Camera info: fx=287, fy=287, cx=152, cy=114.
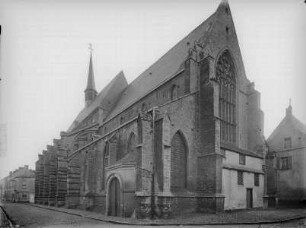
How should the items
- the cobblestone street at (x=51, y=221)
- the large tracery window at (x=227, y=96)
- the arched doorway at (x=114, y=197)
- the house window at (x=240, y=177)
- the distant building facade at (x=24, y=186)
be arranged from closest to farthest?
the cobblestone street at (x=51, y=221)
the arched doorway at (x=114, y=197)
the house window at (x=240, y=177)
the large tracery window at (x=227, y=96)
the distant building facade at (x=24, y=186)

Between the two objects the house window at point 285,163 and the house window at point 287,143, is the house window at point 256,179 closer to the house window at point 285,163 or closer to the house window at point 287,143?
the house window at point 285,163

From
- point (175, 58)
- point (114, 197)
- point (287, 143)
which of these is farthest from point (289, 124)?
point (114, 197)

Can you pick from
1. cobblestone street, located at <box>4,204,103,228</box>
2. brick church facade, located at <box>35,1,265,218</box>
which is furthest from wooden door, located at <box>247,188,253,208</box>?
cobblestone street, located at <box>4,204,103,228</box>

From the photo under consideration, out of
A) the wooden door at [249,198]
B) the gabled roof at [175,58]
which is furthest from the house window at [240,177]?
the gabled roof at [175,58]

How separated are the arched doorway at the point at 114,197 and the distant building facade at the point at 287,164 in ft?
42.2

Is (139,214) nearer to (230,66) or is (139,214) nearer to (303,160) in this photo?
(230,66)

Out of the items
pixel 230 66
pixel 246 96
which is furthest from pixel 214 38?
pixel 246 96

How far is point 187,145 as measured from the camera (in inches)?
746

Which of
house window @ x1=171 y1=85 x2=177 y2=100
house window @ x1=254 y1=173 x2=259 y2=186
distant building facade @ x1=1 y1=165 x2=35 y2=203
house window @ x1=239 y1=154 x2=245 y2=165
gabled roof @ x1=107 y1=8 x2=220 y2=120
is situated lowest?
distant building facade @ x1=1 y1=165 x2=35 y2=203

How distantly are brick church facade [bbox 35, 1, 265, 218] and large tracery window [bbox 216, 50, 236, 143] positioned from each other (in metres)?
0.08

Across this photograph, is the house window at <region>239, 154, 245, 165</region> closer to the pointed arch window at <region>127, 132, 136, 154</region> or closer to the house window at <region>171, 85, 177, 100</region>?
the house window at <region>171, 85, 177, 100</region>

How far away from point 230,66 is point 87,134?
756 inches

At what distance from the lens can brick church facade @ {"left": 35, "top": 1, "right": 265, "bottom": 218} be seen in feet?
57.2

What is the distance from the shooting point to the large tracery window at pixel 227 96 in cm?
2238
